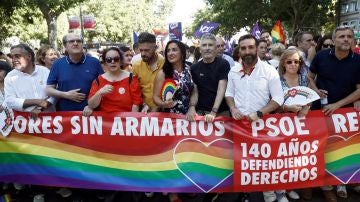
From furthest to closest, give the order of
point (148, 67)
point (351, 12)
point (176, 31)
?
point (351, 12) → point (176, 31) → point (148, 67)

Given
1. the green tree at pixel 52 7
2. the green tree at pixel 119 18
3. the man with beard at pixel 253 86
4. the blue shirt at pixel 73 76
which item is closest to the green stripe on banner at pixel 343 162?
the man with beard at pixel 253 86

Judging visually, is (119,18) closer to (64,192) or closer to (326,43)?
(326,43)

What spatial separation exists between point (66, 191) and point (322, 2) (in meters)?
40.1

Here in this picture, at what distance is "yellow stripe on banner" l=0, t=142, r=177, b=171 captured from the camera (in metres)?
4.84

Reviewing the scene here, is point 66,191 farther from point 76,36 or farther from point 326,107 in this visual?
point 326,107

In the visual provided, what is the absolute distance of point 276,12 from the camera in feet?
135

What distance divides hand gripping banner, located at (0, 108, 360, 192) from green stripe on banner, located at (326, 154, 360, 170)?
0.01 metres

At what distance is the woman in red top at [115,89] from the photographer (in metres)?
4.81

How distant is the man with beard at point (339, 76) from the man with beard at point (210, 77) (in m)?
1.24

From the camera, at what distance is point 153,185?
4848 mm

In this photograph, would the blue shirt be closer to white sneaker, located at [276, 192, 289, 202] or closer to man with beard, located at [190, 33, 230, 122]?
man with beard, located at [190, 33, 230, 122]

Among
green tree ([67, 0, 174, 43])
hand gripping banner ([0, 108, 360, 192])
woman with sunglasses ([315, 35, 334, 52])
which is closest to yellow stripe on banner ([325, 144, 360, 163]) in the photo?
hand gripping banner ([0, 108, 360, 192])

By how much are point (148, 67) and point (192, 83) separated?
0.77 meters

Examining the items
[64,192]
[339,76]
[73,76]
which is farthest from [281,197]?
[73,76]
